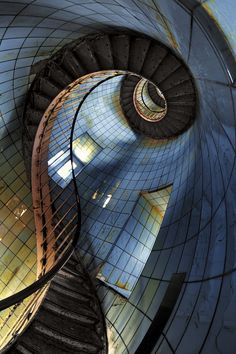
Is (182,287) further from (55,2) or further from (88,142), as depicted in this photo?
(88,142)

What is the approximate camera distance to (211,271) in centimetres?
175

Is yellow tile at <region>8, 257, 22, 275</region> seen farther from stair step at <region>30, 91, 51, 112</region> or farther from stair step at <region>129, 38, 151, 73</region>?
stair step at <region>129, 38, 151, 73</region>

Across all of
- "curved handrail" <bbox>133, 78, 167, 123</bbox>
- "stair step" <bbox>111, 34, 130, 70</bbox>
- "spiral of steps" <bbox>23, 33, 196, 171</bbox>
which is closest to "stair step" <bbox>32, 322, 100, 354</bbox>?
"spiral of steps" <bbox>23, 33, 196, 171</bbox>

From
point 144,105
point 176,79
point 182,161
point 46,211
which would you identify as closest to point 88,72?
point 176,79

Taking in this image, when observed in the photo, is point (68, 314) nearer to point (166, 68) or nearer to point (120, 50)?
point (166, 68)

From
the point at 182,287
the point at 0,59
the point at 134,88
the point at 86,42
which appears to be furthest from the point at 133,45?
the point at 182,287

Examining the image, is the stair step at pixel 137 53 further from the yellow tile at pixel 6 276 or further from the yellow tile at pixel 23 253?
the yellow tile at pixel 6 276

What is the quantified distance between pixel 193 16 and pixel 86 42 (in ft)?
13.8

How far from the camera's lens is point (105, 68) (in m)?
5.40

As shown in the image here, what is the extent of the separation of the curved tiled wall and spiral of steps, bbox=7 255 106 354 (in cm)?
29

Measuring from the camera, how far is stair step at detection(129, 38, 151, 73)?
16.2 feet

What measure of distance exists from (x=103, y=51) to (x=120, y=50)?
360 mm

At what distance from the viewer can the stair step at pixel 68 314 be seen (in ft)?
12.5

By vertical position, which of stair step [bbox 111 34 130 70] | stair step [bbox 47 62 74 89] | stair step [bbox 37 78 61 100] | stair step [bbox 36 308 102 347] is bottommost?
stair step [bbox 36 308 102 347]
